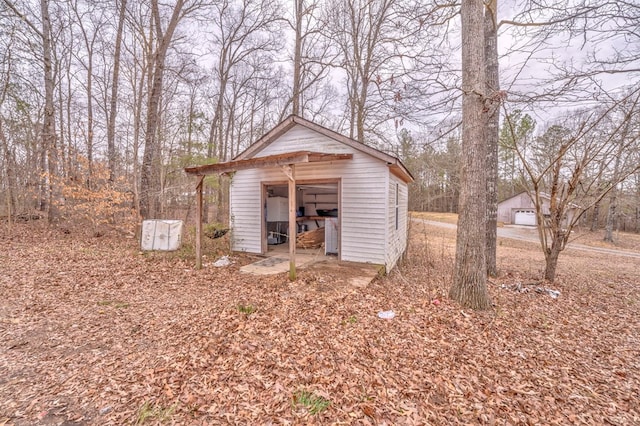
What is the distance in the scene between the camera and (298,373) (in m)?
2.76

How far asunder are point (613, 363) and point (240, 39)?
17222mm

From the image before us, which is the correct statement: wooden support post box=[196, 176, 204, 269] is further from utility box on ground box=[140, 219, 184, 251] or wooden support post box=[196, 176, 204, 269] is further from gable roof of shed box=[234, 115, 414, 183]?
utility box on ground box=[140, 219, 184, 251]

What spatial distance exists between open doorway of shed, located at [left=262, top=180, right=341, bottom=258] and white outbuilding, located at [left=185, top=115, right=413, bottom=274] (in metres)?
0.05

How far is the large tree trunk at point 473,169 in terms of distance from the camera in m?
4.09

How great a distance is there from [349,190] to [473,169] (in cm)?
314

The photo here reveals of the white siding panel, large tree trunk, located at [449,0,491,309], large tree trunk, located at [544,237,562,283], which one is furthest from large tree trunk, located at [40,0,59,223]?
large tree trunk, located at [544,237,562,283]

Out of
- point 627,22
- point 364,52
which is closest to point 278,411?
point 627,22

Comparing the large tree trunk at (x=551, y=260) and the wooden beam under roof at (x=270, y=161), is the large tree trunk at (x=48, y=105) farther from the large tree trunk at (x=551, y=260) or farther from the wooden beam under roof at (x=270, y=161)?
the large tree trunk at (x=551, y=260)

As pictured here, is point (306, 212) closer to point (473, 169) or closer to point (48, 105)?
point (473, 169)

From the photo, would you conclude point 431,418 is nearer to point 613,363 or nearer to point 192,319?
point 613,363

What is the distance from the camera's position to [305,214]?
1150 cm

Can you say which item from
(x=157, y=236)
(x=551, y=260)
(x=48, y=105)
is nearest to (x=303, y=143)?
(x=157, y=236)

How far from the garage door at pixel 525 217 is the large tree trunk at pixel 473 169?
2625 centimetres

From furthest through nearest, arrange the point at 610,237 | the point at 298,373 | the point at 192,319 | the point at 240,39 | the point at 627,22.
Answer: the point at 610,237 < the point at 240,39 < the point at 627,22 < the point at 192,319 < the point at 298,373
